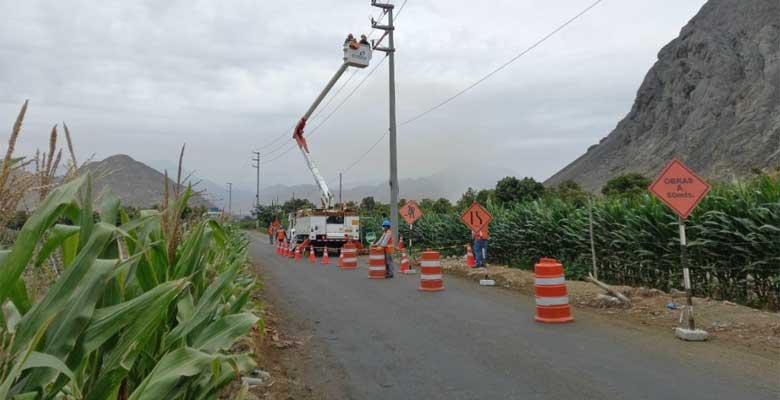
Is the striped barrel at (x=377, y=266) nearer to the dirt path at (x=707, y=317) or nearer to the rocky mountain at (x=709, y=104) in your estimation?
the dirt path at (x=707, y=317)

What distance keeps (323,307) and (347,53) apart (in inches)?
767

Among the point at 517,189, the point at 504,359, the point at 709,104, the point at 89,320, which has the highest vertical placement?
the point at 709,104

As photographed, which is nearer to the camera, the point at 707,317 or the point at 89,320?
the point at 89,320

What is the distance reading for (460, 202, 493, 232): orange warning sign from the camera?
16500 mm

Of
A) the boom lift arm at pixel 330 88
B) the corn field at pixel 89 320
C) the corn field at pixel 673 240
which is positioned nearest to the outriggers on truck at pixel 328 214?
the boom lift arm at pixel 330 88

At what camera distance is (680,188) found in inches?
325

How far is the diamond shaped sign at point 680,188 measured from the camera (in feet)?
26.6

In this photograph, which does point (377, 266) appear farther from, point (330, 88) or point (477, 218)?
point (330, 88)

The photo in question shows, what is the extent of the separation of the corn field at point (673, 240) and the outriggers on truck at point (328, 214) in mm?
13128

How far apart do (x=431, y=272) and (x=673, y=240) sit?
5511mm

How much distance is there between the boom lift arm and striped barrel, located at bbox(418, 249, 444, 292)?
1700cm

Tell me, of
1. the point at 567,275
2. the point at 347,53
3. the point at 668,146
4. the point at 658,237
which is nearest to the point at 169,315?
the point at 658,237

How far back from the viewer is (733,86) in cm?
11031

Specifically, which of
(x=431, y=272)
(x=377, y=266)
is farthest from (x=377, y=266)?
(x=431, y=272)
